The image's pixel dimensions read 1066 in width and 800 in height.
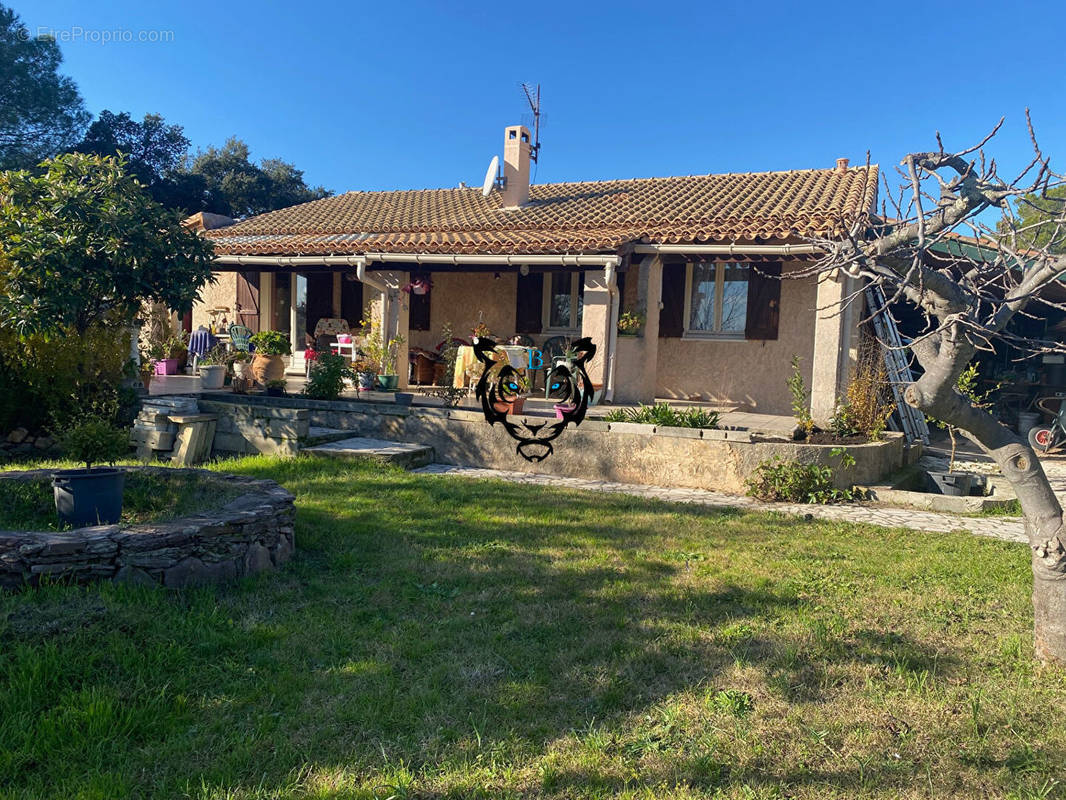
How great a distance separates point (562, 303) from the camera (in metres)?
13.0

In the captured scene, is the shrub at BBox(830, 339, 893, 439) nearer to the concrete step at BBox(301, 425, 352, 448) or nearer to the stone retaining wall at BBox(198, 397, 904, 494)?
the stone retaining wall at BBox(198, 397, 904, 494)

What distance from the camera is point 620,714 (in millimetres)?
3074

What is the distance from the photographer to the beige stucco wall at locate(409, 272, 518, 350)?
13359mm

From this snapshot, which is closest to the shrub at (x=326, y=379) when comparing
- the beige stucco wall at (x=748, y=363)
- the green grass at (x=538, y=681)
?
the green grass at (x=538, y=681)

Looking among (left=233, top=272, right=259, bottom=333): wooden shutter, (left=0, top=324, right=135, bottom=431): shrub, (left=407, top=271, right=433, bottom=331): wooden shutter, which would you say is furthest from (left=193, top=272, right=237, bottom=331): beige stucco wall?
(left=0, top=324, right=135, bottom=431): shrub

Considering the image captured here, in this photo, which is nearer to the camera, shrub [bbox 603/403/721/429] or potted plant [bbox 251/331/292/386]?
shrub [bbox 603/403/721/429]

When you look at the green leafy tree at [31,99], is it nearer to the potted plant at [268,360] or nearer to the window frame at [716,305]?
the potted plant at [268,360]

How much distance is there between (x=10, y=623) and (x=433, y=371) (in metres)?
9.65

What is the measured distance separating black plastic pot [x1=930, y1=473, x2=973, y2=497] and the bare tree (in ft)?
17.2

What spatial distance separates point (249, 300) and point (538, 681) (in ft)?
44.6

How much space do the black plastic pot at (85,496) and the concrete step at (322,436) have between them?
3.61 meters

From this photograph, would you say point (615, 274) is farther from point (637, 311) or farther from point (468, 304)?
point (468, 304)

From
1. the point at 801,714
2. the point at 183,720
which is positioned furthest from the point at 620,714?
the point at 183,720

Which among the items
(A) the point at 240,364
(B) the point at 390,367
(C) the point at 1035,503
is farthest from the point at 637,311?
(C) the point at 1035,503
